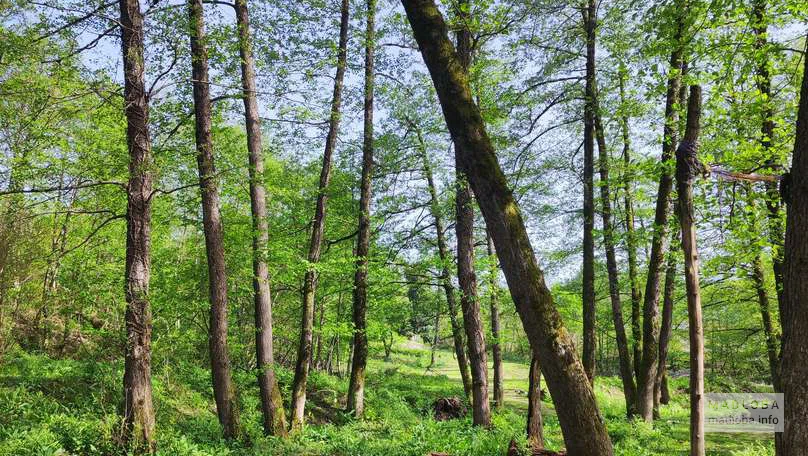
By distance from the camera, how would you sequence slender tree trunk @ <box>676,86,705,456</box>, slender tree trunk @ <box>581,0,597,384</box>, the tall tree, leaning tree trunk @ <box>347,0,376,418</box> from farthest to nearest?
1. the tall tree
2. leaning tree trunk @ <box>347,0,376,418</box>
3. slender tree trunk @ <box>581,0,597,384</box>
4. slender tree trunk @ <box>676,86,705,456</box>

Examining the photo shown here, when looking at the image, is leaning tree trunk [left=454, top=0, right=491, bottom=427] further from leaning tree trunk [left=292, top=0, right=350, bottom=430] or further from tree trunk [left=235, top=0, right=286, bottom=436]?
tree trunk [left=235, top=0, right=286, bottom=436]

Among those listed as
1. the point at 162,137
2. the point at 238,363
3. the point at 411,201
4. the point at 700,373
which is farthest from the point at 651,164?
the point at 238,363

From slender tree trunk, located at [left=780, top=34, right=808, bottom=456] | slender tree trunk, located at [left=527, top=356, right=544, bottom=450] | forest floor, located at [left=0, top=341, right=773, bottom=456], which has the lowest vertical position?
forest floor, located at [left=0, top=341, right=773, bottom=456]

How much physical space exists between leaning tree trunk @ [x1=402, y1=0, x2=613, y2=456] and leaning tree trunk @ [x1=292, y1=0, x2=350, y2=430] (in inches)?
256

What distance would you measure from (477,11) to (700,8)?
110 inches

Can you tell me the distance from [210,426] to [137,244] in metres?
4.10

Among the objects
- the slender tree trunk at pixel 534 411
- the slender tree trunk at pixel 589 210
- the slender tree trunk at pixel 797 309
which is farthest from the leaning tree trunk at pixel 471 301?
the slender tree trunk at pixel 797 309

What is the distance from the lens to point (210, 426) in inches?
344

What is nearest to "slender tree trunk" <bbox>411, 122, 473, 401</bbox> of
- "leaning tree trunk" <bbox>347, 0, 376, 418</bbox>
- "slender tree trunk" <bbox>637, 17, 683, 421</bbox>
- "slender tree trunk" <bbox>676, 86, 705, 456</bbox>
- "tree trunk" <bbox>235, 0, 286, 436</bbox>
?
"leaning tree trunk" <bbox>347, 0, 376, 418</bbox>

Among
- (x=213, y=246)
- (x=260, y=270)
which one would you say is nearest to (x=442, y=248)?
(x=260, y=270)

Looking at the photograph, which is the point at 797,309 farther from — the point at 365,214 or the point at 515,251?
the point at 365,214

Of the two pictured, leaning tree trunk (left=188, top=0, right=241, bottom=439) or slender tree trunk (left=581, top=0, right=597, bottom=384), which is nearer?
leaning tree trunk (left=188, top=0, right=241, bottom=439)

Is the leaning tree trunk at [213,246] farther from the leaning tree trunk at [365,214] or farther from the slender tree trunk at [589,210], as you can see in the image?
the slender tree trunk at [589,210]

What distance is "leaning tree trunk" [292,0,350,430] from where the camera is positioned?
34.6 feet
